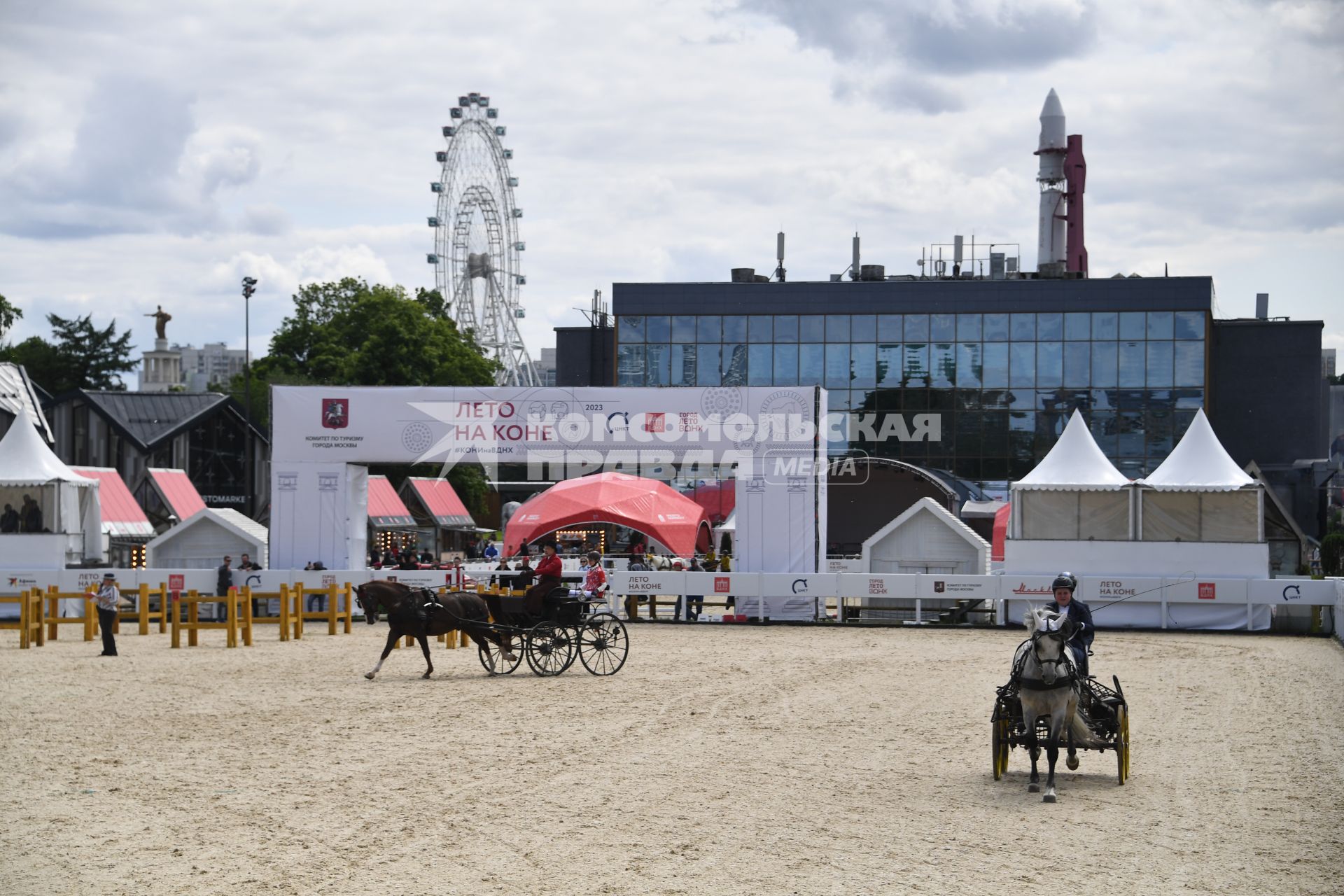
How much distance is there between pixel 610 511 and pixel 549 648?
70.7 ft

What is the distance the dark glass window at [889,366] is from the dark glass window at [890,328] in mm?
270

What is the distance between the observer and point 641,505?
44562 mm

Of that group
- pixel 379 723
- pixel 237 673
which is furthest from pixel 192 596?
pixel 379 723

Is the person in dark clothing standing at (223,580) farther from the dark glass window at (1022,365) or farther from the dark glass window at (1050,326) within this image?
the dark glass window at (1050,326)

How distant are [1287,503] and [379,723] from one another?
56.4 meters

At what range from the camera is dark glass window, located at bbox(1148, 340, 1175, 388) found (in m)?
Answer: 62.2

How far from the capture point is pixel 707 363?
217 feet

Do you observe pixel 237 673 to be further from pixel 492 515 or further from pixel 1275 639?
pixel 492 515

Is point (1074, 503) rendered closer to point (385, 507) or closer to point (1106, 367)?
point (1106, 367)

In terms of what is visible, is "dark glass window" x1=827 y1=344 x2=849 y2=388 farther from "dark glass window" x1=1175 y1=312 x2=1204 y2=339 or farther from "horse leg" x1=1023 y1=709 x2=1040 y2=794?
"horse leg" x1=1023 y1=709 x2=1040 y2=794

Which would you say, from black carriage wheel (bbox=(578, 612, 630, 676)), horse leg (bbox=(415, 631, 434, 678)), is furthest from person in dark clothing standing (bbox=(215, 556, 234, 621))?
black carriage wheel (bbox=(578, 612, 630, 676))

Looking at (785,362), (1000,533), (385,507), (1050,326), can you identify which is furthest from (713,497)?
(1000,533)

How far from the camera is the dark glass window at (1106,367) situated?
62.4 meters

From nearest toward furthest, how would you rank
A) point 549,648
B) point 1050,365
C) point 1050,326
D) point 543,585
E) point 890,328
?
point 543,585
point 549,648
point 1050,365
point 1050,326
point 890,328
